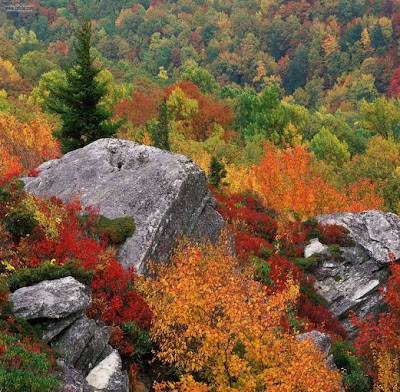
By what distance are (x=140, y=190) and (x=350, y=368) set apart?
1210cm

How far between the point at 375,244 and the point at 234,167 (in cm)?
2281

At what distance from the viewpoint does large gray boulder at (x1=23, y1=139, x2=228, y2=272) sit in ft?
66.8

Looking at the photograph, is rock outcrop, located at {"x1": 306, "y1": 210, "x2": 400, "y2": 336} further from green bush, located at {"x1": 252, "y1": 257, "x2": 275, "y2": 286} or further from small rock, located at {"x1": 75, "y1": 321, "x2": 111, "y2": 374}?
small rock, located at {"x1": 75, "y1": 321, "x2": 111, "y2": 374}

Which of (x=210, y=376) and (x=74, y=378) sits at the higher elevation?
(x=74, y=378)

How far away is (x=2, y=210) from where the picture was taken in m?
17.0

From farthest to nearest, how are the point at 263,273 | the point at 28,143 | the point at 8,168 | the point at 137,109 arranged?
the point at 137,109
the point at 28,143
the point at 8,168
the point at 263,273

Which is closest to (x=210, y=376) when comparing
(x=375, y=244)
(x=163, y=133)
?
(x=375, y=244)

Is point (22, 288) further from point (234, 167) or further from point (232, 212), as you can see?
point (234, 167)

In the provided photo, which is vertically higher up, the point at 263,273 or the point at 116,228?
the point at 116,228

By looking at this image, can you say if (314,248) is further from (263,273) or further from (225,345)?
(225,345)

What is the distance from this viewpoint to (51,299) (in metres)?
13.3

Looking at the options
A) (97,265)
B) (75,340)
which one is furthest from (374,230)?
(75,340)

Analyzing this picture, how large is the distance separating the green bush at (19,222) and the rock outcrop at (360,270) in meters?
19.6

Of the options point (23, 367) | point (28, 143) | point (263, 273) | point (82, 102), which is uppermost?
point (23, 367)
